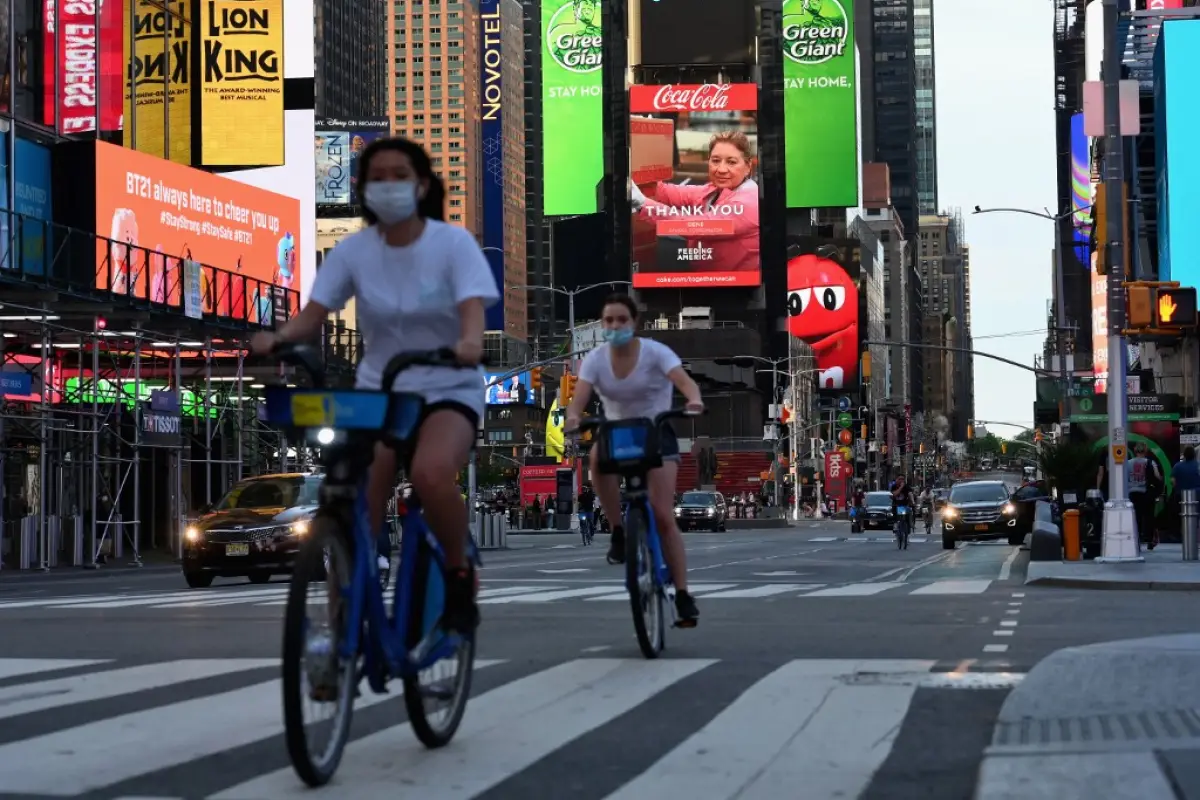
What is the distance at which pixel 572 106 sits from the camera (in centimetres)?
14338

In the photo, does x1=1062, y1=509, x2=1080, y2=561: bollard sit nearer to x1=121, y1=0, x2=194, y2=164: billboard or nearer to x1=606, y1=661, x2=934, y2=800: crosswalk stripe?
Result: x1=606, y1=661, x2=934, y2=800: crosswalk stripe

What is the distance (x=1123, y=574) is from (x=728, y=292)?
383ft

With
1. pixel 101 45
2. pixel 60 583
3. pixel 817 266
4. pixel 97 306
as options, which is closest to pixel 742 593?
pixel 60 583

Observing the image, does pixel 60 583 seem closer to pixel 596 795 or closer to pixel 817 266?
pixel 596 795

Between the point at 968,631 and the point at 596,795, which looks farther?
the point at 968,631

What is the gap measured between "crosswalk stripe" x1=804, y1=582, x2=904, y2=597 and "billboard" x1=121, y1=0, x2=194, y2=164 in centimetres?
3621

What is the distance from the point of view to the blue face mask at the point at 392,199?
21.9ft

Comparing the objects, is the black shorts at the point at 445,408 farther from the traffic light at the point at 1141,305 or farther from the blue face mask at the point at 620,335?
the traffic light at the point at 1141,305

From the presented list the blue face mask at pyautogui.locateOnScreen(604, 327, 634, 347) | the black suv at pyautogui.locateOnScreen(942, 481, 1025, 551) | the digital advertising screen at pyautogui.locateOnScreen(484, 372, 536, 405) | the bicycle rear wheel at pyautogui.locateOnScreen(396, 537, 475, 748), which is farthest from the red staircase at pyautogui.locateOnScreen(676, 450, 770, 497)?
the bicycle rear wheel at pyautogui.locateOnScreen(396, 537, 475, 748)

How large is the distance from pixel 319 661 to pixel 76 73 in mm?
42518

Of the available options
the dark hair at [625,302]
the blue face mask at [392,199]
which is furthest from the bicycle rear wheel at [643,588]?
the blue face mask at [392,199]

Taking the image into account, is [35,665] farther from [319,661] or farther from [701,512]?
[701,512]

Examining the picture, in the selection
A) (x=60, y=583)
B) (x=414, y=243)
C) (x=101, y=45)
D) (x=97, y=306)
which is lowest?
(x=60, y=583)

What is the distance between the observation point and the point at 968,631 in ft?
40.4
